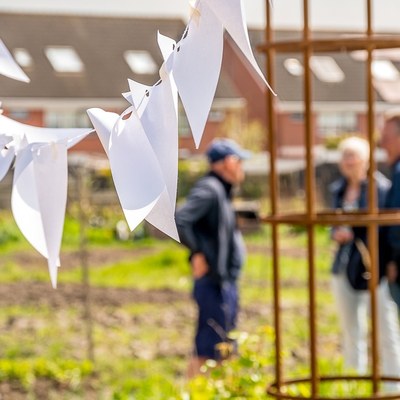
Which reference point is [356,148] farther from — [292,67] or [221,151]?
[292,67]

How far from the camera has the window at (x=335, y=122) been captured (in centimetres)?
3934

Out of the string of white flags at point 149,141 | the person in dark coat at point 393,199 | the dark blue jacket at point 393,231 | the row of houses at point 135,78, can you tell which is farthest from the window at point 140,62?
the string of white flags at point 149,141

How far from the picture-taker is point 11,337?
29.9ft

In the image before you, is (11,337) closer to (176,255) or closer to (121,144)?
(176,255)

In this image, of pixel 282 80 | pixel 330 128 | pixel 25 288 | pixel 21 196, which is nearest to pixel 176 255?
pixel 25 288

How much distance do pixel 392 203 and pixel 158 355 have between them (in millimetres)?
3204

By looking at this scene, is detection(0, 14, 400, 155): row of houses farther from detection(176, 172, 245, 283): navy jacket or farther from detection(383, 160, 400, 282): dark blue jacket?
detection(383, 160, 400, 282): dark blue jacket

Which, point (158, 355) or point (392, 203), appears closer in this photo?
point (392, 203)

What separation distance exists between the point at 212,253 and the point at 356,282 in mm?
822

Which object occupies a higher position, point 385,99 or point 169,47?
point 385,99

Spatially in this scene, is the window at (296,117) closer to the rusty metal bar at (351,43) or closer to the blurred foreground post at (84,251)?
the blurred foreground post at (84,251)

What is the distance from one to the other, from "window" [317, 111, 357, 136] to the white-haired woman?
32.6 meters

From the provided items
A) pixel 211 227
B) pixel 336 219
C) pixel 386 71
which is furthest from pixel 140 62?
pixel 336 219

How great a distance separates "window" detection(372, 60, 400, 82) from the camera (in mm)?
39375
